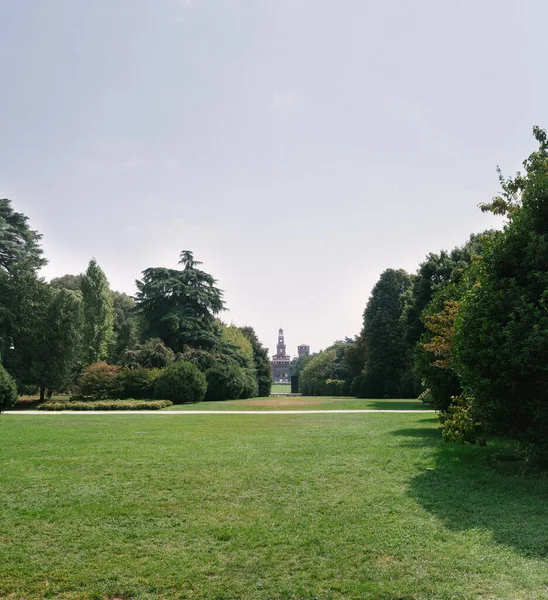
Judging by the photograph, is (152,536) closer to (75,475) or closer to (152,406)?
(75,475)

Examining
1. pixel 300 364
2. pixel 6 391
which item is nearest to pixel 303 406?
pixel 6 391

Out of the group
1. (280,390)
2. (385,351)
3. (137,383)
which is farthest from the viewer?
(280,390)

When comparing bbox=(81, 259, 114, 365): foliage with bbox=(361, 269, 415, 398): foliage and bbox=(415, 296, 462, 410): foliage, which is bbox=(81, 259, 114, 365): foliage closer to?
bbox=(361, 269, 415, 398): foliage

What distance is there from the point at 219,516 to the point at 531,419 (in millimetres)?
4384

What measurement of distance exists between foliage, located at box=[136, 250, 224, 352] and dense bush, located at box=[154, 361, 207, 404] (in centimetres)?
768

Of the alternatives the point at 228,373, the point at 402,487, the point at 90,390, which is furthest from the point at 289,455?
the point at 228,373

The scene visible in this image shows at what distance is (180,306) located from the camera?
3594cm

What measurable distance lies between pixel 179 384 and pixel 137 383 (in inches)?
96.2

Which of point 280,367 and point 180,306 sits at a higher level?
point 180,306

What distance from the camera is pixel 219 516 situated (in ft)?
16.5

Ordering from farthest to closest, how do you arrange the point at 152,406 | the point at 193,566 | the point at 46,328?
the point at 46,328
the point at 152,406
the point at 193,566

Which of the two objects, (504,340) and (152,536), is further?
(504,340)

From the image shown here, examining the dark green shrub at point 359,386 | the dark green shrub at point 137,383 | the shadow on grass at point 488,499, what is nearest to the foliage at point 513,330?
the shadow on grass at point 488,499

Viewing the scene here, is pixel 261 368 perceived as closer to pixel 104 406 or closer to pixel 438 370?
pixel 104 406
